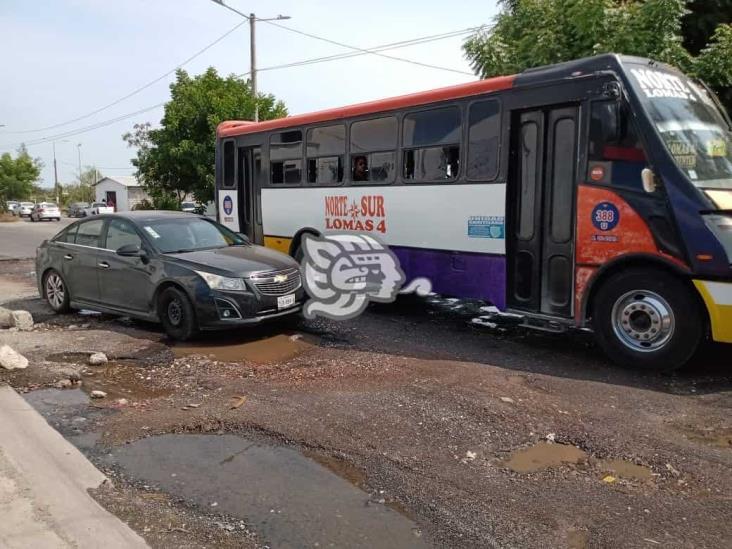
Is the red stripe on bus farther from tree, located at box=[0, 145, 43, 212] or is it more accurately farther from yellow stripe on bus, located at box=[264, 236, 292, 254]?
tree, located at box=[0, 145, 43, 212]

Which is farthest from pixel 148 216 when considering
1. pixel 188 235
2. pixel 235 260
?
pixel 235 260

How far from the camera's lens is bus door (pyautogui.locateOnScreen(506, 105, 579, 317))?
670 centimetres

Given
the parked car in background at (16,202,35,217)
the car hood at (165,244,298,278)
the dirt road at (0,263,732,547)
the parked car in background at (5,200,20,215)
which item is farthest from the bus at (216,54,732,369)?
A: the parked car in background at (5,200,20,215)

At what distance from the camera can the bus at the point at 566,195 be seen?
5785 mm

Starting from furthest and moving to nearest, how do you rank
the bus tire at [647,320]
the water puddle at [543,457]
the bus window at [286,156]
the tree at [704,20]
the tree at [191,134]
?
the tree at [191,134], the tree at [704,20], the bus window at [286,156], the bus tire at [647,320], the water puddle at [543,457]

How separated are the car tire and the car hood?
15.5 inches

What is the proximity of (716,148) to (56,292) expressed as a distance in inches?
332

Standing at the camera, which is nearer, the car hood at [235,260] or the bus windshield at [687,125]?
the bus windshield at [687,125]

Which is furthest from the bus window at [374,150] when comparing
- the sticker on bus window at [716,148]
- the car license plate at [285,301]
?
the sticker on bus window at [716,148]

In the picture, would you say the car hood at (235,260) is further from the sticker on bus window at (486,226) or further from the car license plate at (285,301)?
the sticker on bus window at (486,226)

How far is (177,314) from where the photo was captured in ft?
24.7

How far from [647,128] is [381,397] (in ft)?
11.4

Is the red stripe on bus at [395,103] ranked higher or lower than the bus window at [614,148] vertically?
higher

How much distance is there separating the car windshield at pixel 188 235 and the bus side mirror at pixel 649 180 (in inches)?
200
